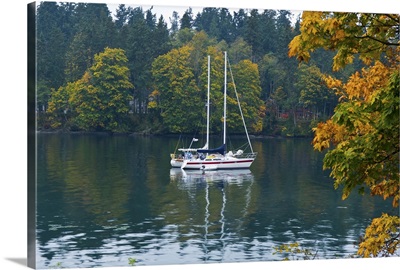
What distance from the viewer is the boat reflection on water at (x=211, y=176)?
12.4 m

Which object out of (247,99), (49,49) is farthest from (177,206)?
(49,49)

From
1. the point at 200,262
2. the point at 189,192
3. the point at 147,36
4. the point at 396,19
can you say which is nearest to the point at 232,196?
the point at 189,192

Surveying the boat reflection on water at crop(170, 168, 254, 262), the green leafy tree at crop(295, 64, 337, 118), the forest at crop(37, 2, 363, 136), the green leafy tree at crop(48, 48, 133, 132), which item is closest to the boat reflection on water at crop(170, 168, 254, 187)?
the boat reflection on water at crop(170, 168, 254, 262)

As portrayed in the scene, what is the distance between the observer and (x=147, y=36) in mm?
12039

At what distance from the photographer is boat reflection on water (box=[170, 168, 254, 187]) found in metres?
12.4

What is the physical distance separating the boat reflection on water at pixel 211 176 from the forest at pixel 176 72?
57cm

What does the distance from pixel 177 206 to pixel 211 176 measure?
1.10 m

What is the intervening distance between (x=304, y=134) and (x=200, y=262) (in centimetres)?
277

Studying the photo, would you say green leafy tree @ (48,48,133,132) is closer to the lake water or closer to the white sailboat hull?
the lake water

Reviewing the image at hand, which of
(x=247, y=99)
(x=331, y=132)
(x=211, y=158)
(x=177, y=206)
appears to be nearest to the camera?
(x=331, y=132)

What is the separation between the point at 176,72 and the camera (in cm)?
1225

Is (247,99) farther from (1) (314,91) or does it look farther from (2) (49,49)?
(2) (49,49)

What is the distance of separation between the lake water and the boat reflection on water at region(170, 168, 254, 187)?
16mm

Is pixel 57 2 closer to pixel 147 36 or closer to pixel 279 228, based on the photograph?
pixel 147 36
